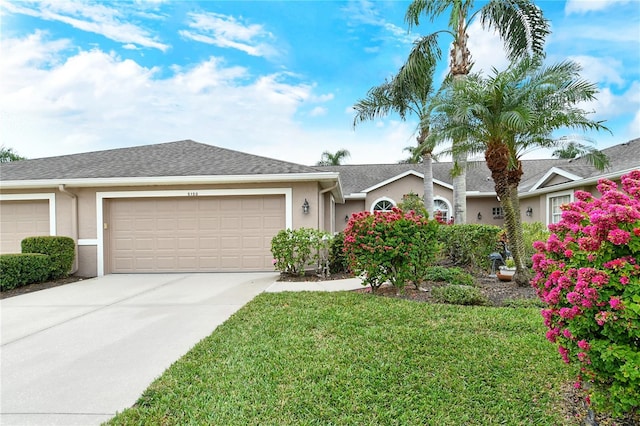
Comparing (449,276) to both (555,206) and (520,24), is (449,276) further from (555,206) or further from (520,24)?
(520,24)

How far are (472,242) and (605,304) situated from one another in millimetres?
7035

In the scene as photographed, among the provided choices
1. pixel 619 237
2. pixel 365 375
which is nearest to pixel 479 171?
pixel 365 375

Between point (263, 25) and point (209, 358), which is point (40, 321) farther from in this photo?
point (263, 25)

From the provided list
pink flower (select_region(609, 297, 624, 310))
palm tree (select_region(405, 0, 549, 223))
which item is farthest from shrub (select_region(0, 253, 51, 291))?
palm tree (select_region(405, 0, 549, 223))

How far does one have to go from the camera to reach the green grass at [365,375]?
2.58 m

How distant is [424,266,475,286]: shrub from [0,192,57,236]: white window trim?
10.3 m

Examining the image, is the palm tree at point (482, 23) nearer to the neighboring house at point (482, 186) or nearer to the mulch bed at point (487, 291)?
the neighboring house at point (482, 186)

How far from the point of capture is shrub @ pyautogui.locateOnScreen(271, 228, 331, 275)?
8383 millimetres

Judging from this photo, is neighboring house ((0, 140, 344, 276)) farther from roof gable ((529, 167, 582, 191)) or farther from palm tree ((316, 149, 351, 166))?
palm tree ((316, 149, 351, 166))

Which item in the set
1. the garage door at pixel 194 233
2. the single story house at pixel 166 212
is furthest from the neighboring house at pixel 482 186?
the garage door at pixel 194 233

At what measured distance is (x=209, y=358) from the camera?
3615 mm

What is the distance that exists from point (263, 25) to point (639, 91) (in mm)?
14027

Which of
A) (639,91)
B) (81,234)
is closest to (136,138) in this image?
(81,234)

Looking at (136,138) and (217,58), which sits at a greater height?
(217,58)
